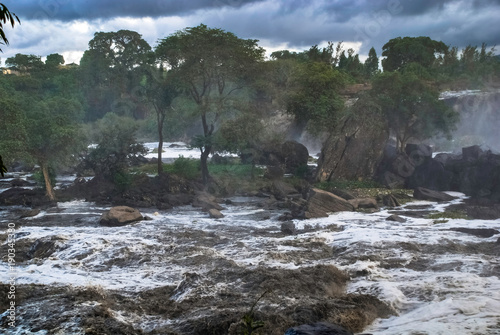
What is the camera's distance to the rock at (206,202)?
28703 mm

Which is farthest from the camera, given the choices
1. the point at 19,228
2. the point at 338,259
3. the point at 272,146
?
the point at 272,146

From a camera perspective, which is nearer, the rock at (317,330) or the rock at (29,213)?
the rock at (317,330)

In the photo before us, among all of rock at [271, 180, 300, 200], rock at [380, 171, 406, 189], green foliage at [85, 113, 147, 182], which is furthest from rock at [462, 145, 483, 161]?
green foliage at [85, 113, 147, 182]

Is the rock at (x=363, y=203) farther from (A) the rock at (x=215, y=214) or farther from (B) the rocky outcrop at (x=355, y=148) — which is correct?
(B) the rocky outcrop at (x=355, y=148)

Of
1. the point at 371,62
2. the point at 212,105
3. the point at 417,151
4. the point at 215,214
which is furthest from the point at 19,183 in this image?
the point at 371,62

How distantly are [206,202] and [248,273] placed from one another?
1407 centimetres

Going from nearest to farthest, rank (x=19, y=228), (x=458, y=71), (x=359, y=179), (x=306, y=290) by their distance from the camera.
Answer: (x=306, y=290)
(x=19, y=228)
(x=359, y=179)
(x=458, y=71)

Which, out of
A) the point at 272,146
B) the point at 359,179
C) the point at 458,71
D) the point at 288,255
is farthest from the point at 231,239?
the point at 458,71

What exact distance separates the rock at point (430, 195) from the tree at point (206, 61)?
1349 cm

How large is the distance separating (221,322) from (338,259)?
729 cm

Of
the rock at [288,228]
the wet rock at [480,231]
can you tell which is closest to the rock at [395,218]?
the wet rock at [480,231]

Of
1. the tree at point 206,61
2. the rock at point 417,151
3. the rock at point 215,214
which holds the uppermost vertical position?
the tree at point 206,61

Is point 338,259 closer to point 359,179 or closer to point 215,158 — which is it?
point 359,179

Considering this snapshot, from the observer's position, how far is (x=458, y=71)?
232 feet
